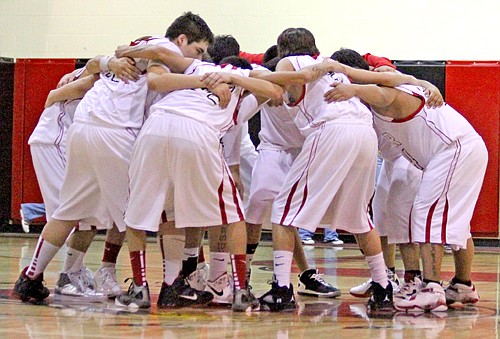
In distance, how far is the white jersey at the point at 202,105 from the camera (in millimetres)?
5203

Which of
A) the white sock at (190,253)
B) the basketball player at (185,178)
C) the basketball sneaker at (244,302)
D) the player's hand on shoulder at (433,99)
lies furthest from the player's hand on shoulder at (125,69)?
the player's hand on shoulder at (433,99)

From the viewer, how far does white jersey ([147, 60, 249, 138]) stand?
5203 millimetres

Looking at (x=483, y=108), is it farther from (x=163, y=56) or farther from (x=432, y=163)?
(x=163, y=56)

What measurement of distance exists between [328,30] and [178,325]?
7.56 m

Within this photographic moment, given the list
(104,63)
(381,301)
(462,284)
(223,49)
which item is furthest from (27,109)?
(381,301)

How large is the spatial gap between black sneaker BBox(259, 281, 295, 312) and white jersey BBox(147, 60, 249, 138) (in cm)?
93

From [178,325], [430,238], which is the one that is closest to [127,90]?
[178,325]

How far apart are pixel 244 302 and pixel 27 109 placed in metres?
7.40

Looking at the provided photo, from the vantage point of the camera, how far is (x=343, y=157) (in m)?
5.24

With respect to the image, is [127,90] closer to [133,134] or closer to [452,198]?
[133,134]

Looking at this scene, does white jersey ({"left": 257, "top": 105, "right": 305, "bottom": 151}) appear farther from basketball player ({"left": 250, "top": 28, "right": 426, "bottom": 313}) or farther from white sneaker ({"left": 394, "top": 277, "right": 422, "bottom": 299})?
white sneaker ({"left": 394, "top": 277, "right": 422, "bottom": 299})

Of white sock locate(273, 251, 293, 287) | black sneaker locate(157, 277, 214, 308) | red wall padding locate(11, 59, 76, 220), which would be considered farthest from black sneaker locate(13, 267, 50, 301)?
red wall padding locate(11, 59, 76, 220)

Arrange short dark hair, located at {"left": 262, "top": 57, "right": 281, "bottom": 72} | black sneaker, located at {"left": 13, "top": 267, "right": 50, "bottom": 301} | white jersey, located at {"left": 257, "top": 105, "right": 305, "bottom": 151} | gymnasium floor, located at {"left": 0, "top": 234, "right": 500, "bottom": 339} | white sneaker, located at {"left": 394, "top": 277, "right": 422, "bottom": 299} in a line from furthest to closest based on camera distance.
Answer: short dark hair, located at {"left": 262, "top": 57, "right": 281, "bottom": 72}, white jersey, located at {"left": 257, "top": 105, "right": 305, "bottom": 151}, black sneaker, located at {"left": 13, "top": 267, "right": 50, "bottom": 301}, white sneaker, located at {"left": 394, "top": 277, "right": 422, "bottom": 299}, gymnasium floor, located at {"left": 0, "top": 234, "right": 500, "bottom": 339}

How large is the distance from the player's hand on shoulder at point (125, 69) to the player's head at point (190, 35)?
28 cm
